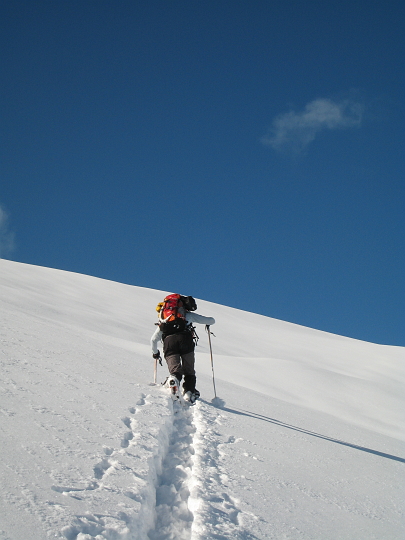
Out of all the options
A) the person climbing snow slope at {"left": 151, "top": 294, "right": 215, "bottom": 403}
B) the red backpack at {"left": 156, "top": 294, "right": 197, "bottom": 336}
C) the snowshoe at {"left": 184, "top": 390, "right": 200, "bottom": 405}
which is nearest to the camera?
the snowshoe at {"left": 184, "top": 390, "right": 200, "bottom": 405}

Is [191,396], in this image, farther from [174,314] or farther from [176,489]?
[176,489]

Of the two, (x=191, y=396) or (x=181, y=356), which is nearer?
(x=191, y=396)

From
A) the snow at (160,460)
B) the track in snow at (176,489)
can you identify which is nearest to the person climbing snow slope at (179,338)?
the snow at (160,460)

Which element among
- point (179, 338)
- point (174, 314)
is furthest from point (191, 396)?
point (174, 314)

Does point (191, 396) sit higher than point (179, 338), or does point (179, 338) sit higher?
point (179, 338)

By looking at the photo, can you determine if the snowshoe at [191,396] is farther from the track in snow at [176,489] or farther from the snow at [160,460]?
the track in snow at [176,489]

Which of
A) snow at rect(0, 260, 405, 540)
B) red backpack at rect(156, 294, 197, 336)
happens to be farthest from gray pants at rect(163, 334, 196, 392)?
snow at rect(0, 260, 405, 540)

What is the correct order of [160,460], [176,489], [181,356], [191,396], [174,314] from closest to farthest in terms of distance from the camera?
1. [176,489]
2. [160,460]
3. [191,396]
4. [181,356]
5. [174,314]

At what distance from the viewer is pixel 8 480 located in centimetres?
199

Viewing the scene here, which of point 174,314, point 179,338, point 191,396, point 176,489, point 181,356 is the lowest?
point 176,489

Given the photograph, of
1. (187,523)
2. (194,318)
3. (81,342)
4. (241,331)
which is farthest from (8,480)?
(241,331)

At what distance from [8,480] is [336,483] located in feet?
7.67

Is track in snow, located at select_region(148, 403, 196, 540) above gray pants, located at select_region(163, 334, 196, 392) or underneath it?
underneath

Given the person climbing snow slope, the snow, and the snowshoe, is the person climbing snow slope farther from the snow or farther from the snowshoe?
the snow
